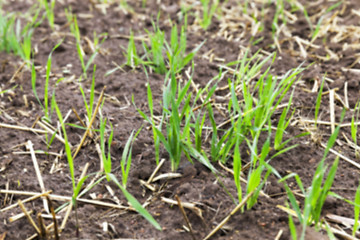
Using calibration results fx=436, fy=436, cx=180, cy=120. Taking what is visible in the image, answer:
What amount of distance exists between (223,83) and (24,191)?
3.55ft

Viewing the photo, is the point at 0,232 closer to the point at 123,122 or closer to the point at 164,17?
the point at 123,122

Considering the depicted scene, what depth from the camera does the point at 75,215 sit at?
55.8 inches

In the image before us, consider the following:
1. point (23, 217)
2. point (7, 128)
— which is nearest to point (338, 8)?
point (7, 128)

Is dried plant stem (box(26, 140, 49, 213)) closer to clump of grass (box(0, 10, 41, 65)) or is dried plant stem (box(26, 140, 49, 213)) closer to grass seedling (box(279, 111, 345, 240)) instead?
A: clump of grass (box(0, 10, 41, 65))

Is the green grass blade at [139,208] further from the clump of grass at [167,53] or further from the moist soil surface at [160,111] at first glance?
the clump of grass at [167,53]

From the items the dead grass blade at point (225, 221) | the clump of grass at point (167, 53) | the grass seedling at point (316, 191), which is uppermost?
the clump of grass at point (167, 53)

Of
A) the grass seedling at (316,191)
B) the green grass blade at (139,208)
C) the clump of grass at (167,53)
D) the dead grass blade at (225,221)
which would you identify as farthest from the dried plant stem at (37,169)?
the grass seedling at (316,191)

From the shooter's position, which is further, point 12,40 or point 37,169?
point 12,40

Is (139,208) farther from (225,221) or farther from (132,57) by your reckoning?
(132,57)

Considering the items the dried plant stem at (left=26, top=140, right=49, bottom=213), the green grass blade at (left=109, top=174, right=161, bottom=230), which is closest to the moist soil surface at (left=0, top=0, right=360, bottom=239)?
the dried plant stem at (left=26, top=140, right=49, bottom=213)

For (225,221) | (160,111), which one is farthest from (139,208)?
(160,111)

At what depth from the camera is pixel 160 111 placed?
76.8 inches

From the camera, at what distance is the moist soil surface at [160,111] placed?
1.42m

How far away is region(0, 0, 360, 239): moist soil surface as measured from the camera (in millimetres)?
1420
